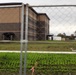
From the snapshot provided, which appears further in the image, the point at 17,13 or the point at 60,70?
the point at 60,70

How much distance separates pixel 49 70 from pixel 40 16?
3.37m

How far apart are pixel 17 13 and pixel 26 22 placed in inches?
19.4

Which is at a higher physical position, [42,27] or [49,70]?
[42,27]

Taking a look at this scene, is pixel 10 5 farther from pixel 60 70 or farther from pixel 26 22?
pixel 60 70

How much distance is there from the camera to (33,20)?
477 centimetres

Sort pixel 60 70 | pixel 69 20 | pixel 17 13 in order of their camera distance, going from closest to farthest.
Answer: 1. pixel 69 20
2. pixel 17 13
3. pixel 60 70

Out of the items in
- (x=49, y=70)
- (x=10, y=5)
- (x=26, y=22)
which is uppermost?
(x=10, y=5)

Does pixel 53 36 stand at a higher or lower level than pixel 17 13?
lower

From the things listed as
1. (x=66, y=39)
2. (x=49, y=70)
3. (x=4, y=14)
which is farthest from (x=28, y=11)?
(x=49, y=70)

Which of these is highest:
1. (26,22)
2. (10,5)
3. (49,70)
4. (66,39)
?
(10,5)

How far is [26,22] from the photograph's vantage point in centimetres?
452

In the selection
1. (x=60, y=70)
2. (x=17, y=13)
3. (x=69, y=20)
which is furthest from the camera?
(x=60, y=70)

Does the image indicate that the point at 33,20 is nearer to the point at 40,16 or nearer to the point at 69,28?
the point at 40,16

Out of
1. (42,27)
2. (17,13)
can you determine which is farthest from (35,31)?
(17,13)
